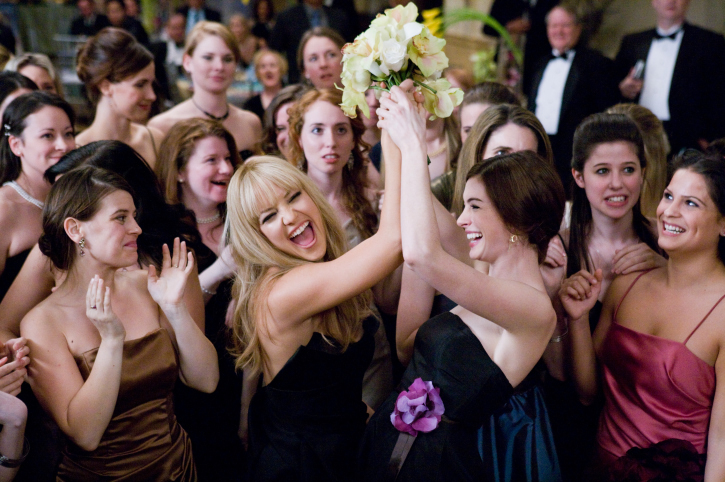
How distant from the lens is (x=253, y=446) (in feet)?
6.57

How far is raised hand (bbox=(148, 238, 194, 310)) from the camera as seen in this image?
1.94 metres

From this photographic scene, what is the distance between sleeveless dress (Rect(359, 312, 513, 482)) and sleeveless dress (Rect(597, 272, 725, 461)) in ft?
1.63

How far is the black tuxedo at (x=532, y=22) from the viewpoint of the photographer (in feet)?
18.4

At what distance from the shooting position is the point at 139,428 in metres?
1.95

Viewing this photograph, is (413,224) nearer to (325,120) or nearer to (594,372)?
(594,372)

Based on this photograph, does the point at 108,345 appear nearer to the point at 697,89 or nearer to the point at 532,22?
the point at 697,89

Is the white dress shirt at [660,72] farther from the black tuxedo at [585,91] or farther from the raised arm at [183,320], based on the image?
the raised arm at [183,320]

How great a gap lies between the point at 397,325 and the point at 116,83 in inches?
83.6

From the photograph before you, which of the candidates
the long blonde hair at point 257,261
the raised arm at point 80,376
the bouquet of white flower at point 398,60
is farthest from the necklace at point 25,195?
the bouquet of white flower at point 398,60

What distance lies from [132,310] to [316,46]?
260 cm

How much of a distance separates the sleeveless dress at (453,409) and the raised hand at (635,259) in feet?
2.34

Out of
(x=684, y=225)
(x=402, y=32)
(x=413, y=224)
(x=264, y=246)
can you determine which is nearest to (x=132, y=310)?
(x=264, y=246)

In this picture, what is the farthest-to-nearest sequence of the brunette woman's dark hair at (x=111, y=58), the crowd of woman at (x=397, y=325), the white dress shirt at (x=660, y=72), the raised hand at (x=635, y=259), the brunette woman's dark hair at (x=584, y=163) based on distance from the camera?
the white dress shirt at (x=660, y=72) < the brunette woman's dark hair at (x=111, y=58) < the brunette woman's dark hair at (x=584, y=163) < the raised hand at (x=635, y=259) < the crowd of woman at (x=397, y=325)

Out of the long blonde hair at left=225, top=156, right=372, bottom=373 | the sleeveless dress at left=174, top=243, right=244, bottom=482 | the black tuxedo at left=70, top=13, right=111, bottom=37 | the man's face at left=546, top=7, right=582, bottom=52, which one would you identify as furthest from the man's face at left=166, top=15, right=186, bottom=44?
the long blonde hair at left=225, top=156, right=372, bottom=373
